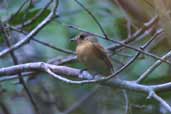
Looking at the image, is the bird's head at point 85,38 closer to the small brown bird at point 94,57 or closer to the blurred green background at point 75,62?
the small brown bird at point 94,57

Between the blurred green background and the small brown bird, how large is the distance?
14 centimetres

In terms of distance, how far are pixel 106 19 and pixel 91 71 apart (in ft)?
2.46

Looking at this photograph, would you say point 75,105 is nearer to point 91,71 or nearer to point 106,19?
point 106,19

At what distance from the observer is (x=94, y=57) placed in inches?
133

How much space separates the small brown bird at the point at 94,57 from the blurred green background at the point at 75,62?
0.14m

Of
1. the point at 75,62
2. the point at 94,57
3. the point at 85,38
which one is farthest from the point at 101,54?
the point at 75,62

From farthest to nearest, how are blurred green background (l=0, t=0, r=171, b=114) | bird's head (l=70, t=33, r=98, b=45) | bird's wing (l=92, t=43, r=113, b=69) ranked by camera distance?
blurred green background (l=0, t=0, r=171, b=114) → bird's head (l=70, t=33, r=98, b=45) → bird's wing (l=92, t=43, r=113, b=69)

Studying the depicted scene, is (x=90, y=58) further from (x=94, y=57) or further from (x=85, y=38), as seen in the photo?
(x=85, y=38)

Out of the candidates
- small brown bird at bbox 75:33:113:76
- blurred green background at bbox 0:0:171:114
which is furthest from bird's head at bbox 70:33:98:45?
blurred green background at bbox 0:0:171:114

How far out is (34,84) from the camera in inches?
184

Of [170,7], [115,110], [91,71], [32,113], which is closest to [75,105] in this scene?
[115,110]

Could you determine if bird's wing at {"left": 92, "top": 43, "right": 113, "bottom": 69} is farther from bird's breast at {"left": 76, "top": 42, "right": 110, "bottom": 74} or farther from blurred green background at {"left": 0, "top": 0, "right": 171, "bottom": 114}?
blurred green background at {"left": 0, "top": 0, "right": 171, "bottom": 114}

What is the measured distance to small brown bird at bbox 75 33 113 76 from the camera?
3.30 meters

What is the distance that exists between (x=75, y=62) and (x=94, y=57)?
0.50 meters
